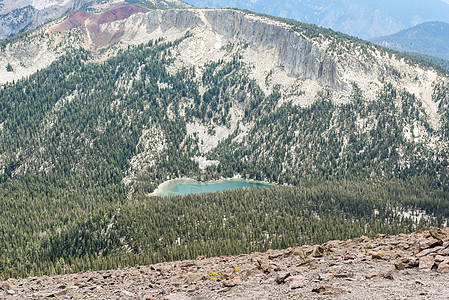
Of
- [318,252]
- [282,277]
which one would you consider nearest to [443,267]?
[282,277]

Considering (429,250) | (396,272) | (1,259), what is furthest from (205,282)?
(1,259)

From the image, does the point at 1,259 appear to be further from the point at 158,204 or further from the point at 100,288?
the point at 100,288

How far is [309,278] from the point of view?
136 feet

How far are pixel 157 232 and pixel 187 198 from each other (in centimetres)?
3168

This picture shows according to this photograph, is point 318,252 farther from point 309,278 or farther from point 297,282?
point 297,282

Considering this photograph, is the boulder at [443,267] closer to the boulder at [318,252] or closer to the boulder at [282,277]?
the boulder at [282,277]

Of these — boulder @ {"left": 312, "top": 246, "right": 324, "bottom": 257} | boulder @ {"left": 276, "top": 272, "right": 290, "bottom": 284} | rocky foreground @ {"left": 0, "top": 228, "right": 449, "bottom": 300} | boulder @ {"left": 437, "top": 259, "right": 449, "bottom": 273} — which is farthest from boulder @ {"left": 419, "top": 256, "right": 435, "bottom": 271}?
boulder @ {"left": 312, "top": 246, "right": 324, "bottom": 257}

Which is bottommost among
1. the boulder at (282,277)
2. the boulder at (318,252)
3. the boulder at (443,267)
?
the boulder at (318,252)

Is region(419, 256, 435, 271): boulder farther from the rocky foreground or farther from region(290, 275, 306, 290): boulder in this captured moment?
region(290, 275, 306, 290): boulder

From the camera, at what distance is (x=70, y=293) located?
166 feet

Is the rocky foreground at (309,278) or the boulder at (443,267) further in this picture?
the boulder at (443,267)

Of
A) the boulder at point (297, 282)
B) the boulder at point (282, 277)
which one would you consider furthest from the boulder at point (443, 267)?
the boulder at point (282, 277)

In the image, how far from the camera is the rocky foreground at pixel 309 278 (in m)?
36.1

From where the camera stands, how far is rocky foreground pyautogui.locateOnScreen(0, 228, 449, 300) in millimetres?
36125
